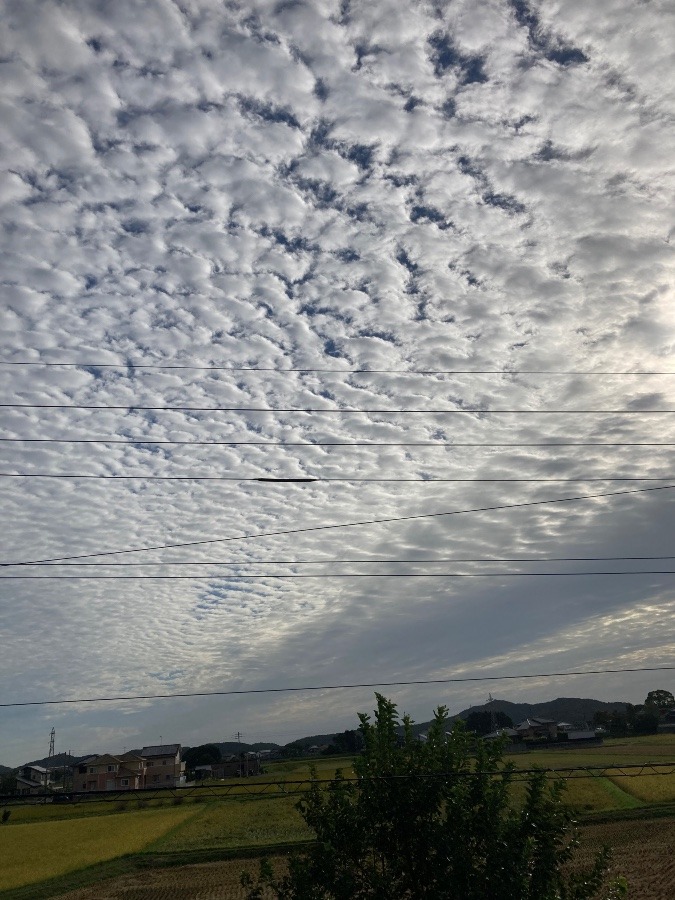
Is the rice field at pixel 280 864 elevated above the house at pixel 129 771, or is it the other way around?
the house at pixel 129 771

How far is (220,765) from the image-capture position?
137750 millimetres

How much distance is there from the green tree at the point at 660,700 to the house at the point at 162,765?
349ft

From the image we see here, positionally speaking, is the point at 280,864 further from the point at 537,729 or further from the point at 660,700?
the point at 660,700

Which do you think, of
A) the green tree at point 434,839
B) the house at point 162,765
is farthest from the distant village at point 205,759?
the green tree at point 434,839

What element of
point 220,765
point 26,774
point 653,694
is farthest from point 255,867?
point 653,694

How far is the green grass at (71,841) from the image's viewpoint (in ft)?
134

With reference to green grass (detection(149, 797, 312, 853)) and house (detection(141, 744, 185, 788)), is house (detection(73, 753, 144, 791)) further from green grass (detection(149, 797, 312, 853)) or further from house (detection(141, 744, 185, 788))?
green grass (detection(149, 797, 312, 853))

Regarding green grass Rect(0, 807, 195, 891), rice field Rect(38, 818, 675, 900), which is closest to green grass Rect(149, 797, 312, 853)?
green grass Rect(0, 807, 195, 891)

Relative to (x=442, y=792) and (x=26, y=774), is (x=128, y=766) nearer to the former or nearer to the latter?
(x=26, y=774)

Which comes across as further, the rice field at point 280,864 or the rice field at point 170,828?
the rice field at point 170,828

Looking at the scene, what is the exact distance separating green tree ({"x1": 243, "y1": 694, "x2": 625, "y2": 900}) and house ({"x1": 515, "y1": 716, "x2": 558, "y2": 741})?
129337mm

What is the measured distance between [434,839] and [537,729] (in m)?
140

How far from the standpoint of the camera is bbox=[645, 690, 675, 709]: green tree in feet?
552

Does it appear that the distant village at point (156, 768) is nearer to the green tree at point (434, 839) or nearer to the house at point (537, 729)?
the house at point (537, 729)
